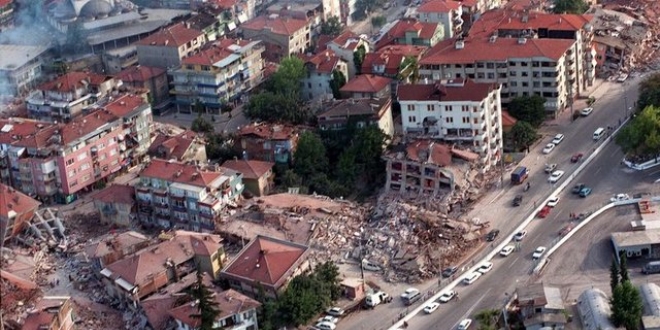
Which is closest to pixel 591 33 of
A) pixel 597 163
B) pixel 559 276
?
pixel 597 163

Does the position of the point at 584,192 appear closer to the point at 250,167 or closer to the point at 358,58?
the point at 250,167

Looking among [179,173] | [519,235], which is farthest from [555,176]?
[179,173]

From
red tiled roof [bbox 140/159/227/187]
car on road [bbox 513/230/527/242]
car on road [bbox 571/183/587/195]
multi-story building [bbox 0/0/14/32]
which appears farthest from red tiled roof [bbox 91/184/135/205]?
multi-story building [bbox 0/0/14/32]

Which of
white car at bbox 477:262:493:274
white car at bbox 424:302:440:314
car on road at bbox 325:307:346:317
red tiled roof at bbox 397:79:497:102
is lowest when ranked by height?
car on road at bbox 325:307:346:317

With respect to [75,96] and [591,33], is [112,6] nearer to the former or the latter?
[75,96]

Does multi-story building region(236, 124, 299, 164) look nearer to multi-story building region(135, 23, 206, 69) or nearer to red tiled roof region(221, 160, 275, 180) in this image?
red tiled roof region(221, 160, 275, 180)

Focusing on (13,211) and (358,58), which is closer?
(13,211)
